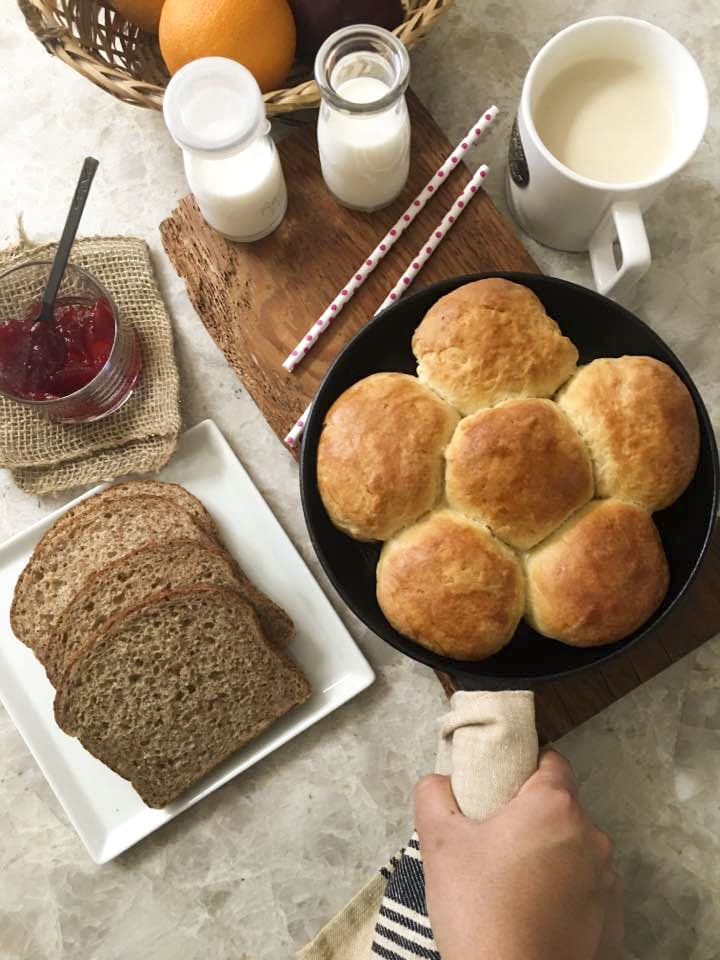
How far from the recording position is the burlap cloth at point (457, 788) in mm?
969

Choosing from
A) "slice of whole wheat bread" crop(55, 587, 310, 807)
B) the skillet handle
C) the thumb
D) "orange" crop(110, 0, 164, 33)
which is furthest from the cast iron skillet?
"orange" crop(110, 0, 164, 33)

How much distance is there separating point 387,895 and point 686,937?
45 cm

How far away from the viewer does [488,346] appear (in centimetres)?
89

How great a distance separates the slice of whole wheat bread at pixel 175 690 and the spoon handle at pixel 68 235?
46cm

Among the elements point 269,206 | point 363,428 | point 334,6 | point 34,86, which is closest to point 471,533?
point 363,428

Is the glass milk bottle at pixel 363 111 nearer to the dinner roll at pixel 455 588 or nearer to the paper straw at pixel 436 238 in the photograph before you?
the paper straw at pixel 436 238

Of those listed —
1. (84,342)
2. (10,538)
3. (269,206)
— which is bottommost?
(10,538)

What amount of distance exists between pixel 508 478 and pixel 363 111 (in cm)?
47

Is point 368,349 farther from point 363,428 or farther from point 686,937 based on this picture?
point 686,937

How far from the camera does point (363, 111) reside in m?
0.93

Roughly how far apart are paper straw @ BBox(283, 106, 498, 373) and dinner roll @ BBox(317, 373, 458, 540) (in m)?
0.25

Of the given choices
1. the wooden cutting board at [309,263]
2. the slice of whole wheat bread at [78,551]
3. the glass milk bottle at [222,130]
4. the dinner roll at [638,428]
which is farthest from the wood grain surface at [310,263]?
the dinner roll at [638,428]

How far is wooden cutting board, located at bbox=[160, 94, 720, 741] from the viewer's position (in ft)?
3.80

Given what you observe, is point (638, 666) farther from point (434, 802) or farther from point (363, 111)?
point (363, 111)
